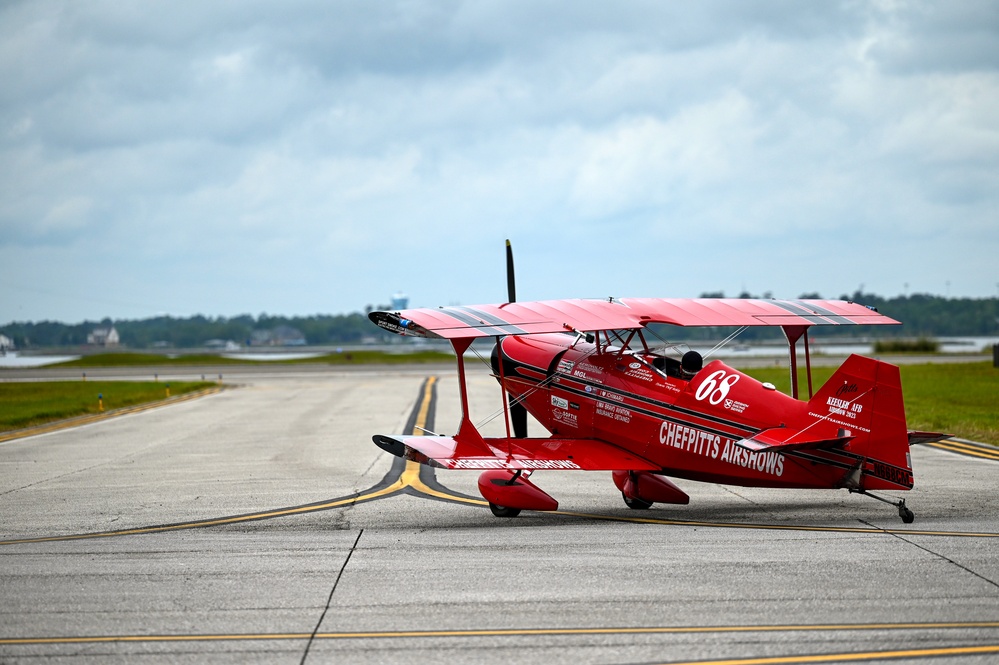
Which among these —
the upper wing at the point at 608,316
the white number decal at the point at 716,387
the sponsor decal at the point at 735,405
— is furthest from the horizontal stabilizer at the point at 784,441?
the upper wing at the point at 608,316

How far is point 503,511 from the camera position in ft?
35.6

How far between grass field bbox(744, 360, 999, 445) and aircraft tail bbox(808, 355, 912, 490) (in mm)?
8640

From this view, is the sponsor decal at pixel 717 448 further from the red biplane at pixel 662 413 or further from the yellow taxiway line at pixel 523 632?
the yellow taxiway line at pixel 523 632

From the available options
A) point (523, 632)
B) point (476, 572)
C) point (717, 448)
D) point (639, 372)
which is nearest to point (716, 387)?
point (717, 448)

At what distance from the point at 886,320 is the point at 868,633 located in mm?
6853

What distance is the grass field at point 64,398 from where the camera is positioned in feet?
87.2

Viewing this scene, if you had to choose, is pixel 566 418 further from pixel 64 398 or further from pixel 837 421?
pixel 64 398

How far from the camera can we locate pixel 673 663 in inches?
215

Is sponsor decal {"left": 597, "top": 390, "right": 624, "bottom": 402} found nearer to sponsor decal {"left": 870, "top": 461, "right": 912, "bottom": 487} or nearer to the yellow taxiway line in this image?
sponsor decal {"left": 870, "top": 461, "right": 912, "bottom": 487}

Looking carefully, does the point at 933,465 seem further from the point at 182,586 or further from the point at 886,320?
the point at 182,586

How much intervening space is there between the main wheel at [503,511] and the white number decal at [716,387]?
2454 mm

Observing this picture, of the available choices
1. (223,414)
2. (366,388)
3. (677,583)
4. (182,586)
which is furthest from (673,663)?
(366,388)

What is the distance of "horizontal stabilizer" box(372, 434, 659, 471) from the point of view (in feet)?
34.8

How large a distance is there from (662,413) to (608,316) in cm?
131
